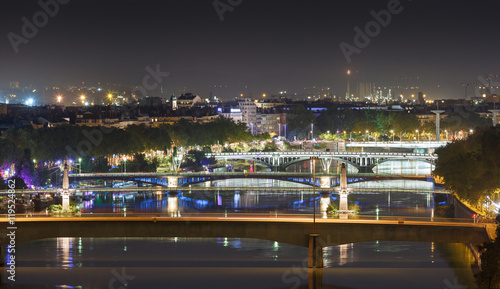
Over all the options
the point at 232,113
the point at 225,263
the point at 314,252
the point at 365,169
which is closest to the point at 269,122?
the point at 232,113

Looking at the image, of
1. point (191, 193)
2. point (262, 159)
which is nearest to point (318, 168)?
point (262, 159)

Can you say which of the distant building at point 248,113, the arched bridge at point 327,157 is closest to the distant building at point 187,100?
the distant building at point 248,113

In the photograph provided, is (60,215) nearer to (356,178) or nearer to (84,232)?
(84,232)

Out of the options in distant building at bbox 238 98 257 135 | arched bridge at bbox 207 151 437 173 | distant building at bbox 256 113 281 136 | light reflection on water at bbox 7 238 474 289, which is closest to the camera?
light reflection on water at bbox 7 238 474 289

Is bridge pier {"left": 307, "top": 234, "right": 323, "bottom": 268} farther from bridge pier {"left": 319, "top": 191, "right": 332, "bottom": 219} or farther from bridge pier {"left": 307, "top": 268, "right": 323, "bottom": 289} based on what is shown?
bridge pier {"left": 319, "top": 191, "right": 332, "bottom": 219}

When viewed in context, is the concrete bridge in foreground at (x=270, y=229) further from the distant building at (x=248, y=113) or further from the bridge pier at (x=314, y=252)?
the distant building at (x=248, y=113)

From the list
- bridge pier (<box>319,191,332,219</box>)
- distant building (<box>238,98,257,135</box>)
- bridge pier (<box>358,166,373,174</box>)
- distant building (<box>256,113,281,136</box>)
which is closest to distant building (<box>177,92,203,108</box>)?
distant building (<box>238,98,257,135</box>)
